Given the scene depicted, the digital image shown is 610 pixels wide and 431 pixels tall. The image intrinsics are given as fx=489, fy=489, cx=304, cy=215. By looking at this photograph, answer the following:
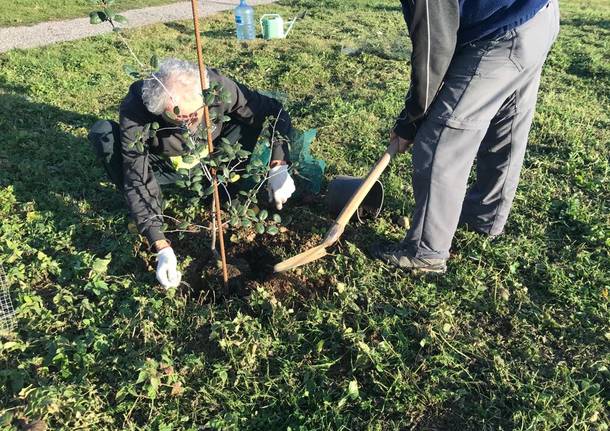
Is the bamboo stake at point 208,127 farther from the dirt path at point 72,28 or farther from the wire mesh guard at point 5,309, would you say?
the dirt path at point 72,28

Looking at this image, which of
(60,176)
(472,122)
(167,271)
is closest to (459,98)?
(472,122)

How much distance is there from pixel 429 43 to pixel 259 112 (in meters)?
1.17

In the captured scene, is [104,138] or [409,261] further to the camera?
[104,138]

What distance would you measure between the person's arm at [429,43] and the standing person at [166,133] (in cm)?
77

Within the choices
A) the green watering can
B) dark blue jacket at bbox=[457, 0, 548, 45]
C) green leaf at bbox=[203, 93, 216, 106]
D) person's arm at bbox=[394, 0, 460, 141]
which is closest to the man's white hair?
green leaf at bbox=[203, 93, 216, 106]

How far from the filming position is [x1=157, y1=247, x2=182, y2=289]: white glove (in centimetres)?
233

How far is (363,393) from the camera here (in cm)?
199

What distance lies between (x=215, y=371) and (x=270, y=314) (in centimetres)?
39

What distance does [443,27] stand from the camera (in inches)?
75.4

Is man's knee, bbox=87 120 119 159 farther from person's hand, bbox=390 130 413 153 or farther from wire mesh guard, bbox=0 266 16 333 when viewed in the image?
person's hand, bbox=390 130 413 153

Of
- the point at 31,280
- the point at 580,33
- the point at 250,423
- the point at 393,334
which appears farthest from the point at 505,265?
the point at 580,33

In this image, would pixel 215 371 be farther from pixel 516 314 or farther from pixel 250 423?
pixel 516 314

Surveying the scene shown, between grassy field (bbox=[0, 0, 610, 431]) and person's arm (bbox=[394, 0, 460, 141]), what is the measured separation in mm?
946

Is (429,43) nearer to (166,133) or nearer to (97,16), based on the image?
(97,16)
